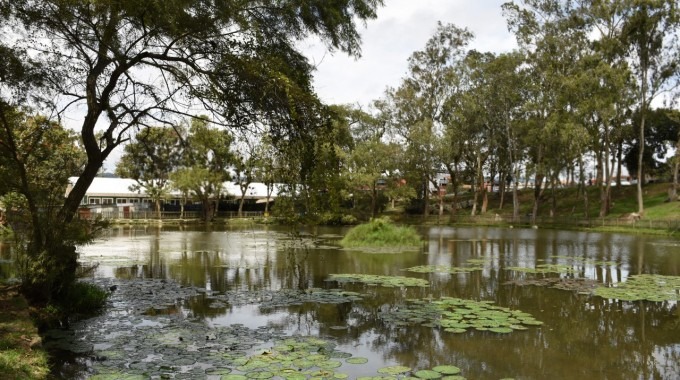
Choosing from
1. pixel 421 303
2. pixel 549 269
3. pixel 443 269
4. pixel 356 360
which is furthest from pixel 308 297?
pixel 549 269

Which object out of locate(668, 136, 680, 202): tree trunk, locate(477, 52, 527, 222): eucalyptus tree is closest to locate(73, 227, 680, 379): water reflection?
locate(668, 136, 680, 202): tree trunk

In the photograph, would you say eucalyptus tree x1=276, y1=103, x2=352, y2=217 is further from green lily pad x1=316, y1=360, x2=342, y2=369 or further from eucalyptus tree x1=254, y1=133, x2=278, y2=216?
green lily pad x1=316, y1=360, x2=342, y2=369

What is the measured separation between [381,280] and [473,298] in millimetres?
3266

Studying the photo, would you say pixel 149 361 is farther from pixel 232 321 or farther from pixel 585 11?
pixel 585 11

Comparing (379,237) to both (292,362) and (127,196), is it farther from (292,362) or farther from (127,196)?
(127,196)

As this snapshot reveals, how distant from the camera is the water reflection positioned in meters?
7.97

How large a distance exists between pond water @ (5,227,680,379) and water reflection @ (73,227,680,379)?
35 millimetres

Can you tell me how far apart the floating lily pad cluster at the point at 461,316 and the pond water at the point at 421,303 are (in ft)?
0.39

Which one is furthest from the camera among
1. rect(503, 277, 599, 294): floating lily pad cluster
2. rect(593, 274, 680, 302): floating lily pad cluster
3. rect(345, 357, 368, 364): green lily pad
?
rect(503, 277, 599, 294): floating lily pad cluster

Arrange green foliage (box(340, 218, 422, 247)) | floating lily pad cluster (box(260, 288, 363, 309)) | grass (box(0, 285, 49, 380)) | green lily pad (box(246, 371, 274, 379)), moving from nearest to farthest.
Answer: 1. grass (box(0, 285, 49, 380))
2. green lily pad (box(246, 371, 274, 379))
3. floating lily pad cluster (box(260, 288, 363, 309))
4. green foliage (box(340, 218, 422, 247))

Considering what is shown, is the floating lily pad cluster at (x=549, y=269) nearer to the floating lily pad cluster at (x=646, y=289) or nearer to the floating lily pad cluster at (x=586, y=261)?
the floating lily pad cluster at (x=586, y=261)

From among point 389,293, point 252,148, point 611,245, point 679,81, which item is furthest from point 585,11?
point 252,148

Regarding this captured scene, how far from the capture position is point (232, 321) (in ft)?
34.0

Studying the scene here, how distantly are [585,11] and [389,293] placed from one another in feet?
119
